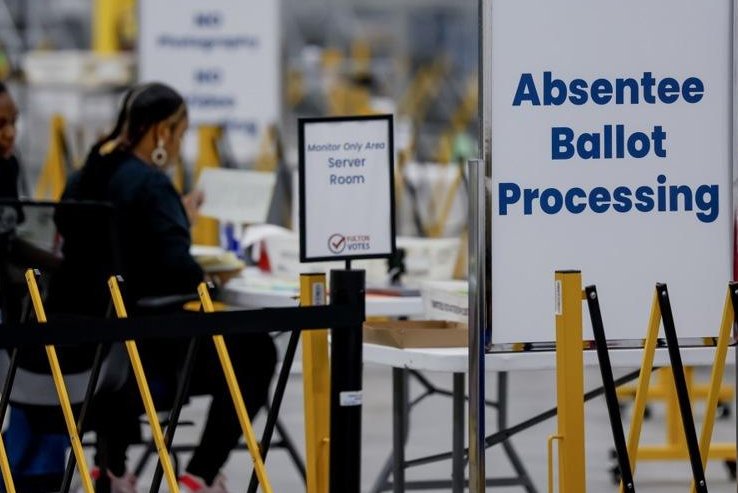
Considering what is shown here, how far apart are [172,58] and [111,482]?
5129mm

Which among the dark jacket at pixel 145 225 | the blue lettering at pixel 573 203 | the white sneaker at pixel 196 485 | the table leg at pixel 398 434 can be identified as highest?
the blue lettering at pixel 573 203

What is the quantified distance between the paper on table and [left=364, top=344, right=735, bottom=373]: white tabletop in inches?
75.5

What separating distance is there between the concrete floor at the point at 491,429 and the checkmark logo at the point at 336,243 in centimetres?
197

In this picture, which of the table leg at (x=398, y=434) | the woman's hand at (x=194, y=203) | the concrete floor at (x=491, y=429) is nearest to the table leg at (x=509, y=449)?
the concrete floor at (x=491, y=429)

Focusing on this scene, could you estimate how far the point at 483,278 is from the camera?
353 centimetres

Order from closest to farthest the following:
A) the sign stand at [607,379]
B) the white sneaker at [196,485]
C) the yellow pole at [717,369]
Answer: the sign stand at [607,379] < the yellow pole at [717,369] < the white sneaker at [196,485]

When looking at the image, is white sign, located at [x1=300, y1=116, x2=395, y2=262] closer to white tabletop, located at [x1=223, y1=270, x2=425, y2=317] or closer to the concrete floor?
white tabletop, located at [x1=223, y1=270, x2=425, y2=317]

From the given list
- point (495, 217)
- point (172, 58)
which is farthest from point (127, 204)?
point (172, 58)

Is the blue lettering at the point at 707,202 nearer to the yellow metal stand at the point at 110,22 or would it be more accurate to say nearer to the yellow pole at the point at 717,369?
the yellow pole at the point at 717,369

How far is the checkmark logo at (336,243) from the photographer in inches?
152

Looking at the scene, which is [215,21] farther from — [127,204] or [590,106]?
[590,106]

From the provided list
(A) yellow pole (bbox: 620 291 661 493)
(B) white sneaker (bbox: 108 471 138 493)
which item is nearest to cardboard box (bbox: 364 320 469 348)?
(A) yellow pole (bbox: 620 291 661 493)

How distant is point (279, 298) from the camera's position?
197 inches

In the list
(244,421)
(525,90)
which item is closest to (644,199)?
(525,90)
